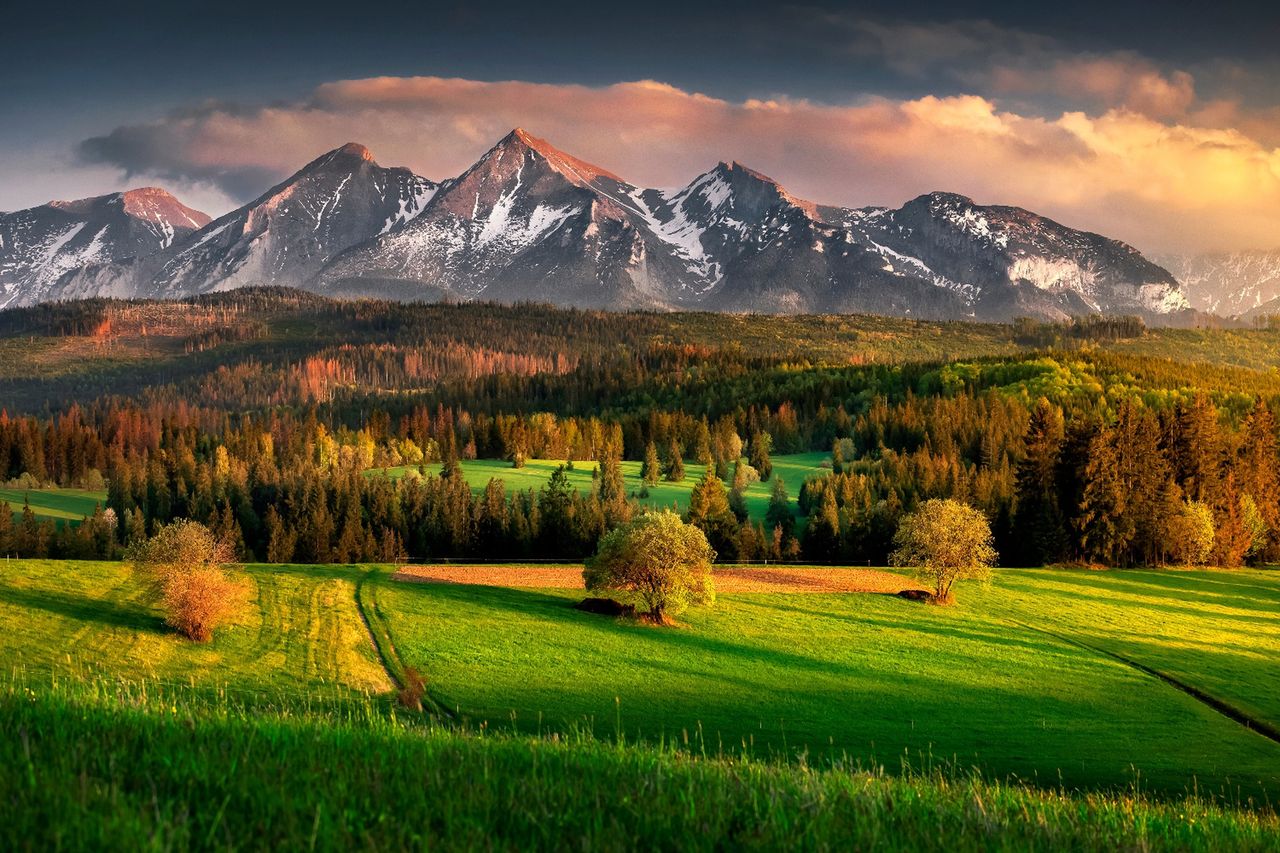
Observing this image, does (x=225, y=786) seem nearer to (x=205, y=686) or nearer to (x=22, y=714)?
(x=22, y=714)

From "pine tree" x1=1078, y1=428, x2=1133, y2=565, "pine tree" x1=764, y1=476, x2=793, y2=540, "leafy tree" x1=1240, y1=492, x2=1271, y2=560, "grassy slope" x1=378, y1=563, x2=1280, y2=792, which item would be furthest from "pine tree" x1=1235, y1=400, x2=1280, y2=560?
"pine tree" x1=764, y1=476, x2=793, y2=540

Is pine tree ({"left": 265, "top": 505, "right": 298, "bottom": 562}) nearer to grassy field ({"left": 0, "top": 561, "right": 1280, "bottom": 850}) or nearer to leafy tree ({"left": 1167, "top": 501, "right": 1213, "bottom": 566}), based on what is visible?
grassy field ({"left": 0, "top": 561, "right": 1280, "bottom": 850})

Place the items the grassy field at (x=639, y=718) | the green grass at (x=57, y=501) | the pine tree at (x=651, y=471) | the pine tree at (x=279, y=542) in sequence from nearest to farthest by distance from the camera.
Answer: the grassy field at (x=639, y=718), the pine tree at (x=279, y=542), the green grass at (x=57, y=501), the pine tree at (x=651, y=471)

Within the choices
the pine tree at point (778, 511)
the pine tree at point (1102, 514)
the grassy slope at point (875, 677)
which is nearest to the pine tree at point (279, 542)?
the grassy slope at point (875, 677)

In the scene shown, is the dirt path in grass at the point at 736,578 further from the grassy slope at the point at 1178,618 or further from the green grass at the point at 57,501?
the green grass at the point at 57,501

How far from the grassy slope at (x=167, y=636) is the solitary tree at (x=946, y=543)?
47476mm

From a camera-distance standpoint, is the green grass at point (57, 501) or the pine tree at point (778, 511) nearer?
the pine tree at point (778, 511)

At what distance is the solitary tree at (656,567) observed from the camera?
7062cm

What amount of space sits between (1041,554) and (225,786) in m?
112

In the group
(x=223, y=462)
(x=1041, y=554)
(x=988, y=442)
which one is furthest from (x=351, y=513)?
(x=988, y=442)

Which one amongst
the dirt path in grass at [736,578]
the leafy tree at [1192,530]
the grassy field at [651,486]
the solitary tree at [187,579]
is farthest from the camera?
the grassy field at [651,486]

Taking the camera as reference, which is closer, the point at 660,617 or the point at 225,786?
the point at 225,786

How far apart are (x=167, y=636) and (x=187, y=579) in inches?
159

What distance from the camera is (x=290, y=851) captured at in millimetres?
6023
